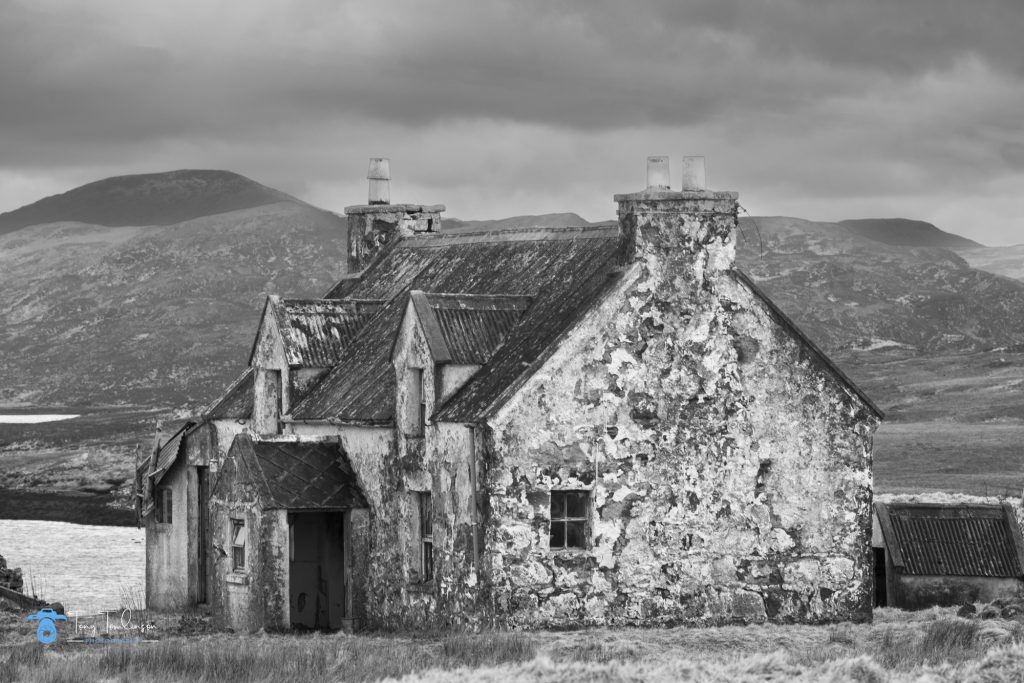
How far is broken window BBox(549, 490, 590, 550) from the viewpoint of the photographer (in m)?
29.2

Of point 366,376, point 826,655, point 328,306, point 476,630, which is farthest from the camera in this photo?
point 328,306

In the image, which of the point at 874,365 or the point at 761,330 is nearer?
the point at 761,330

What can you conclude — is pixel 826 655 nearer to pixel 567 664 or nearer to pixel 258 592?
pixel 567 664

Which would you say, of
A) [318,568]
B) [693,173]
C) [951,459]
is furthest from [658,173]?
[951,459]

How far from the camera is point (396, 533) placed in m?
31.7

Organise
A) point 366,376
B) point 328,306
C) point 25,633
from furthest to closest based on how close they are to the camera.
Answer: point 328,306 → point 366,376 → point 25,633

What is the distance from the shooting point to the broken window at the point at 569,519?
2917 centimetres

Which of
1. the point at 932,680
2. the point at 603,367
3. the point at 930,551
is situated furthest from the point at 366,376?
the point at 932,680

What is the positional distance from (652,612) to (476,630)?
2.78 meters

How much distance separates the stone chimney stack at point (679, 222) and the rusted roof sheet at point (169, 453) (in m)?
13.3

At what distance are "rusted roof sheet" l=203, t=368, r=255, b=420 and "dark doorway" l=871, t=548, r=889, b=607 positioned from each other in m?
12.3

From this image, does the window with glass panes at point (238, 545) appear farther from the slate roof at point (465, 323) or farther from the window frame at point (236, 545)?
the slate roof at point (465, 323)

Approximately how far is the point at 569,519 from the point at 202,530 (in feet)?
41.1

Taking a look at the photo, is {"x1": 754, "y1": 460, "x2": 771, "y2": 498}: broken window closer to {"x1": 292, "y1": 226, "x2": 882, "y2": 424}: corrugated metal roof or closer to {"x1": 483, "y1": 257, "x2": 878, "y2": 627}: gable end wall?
{"x1": 483, "y1": 257, "x2": 878, "y2": 627}: gable end wall
